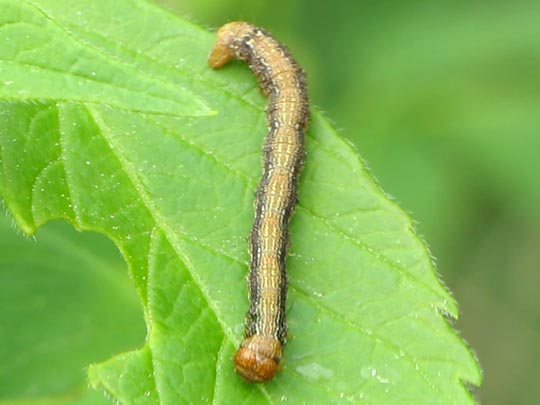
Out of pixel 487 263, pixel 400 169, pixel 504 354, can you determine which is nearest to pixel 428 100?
pixel 400 169

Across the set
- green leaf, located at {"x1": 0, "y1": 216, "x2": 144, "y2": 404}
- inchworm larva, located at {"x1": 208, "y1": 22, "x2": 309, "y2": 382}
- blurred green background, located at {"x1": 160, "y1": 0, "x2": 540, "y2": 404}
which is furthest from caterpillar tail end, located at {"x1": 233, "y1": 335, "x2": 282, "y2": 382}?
A: blurred green background, located at {"x1": 160, "y1": 0, "x2": 540, "y2": 404}

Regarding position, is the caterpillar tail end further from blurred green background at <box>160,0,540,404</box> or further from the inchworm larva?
blurred green background at <box>160,0,540,404</box>

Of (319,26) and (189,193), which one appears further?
(319,26)

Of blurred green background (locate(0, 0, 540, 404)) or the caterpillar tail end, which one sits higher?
the caterpillar tail end

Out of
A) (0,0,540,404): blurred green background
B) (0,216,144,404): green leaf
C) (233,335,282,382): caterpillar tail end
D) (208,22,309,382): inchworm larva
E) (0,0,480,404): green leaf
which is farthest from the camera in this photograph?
(0,0,540,404): blurred green background

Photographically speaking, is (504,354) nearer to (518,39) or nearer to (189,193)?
(518,39)

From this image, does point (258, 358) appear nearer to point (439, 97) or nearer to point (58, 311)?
point (58, 311)
